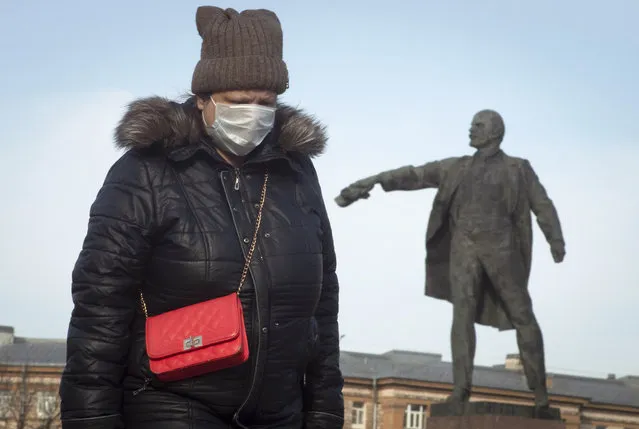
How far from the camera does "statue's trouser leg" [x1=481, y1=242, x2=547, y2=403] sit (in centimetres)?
1395

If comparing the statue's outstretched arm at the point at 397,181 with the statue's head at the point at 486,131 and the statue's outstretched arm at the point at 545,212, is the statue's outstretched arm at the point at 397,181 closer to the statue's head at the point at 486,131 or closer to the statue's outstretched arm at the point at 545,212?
the statue's head at the point at 486,131

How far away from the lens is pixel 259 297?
387cm

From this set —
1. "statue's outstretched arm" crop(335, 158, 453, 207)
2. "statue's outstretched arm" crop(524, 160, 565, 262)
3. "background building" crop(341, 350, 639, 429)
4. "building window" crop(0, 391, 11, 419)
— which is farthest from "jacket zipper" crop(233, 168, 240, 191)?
"background building" crop(341, 350, 639, 429)

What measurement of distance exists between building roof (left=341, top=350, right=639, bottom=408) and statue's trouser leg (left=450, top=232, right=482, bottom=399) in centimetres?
5731

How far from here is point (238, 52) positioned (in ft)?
13.4

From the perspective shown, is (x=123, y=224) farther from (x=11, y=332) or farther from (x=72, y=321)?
(x=11, y=332)

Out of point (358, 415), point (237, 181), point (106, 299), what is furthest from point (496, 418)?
point (358, 415)

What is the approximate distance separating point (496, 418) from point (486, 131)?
3.17 metres

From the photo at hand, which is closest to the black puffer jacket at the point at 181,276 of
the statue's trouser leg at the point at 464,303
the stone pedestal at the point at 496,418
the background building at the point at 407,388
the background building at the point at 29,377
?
the stone pedestal at the point at 496,418

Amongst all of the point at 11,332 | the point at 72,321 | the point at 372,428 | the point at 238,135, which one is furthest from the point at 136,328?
the point at 11,332

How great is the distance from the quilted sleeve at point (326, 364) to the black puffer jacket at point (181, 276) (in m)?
0.09

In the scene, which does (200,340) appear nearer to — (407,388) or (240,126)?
(240,126)

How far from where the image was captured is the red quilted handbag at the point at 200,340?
378 cm

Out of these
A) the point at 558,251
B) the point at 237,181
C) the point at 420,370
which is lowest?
the point at 237,181
